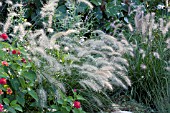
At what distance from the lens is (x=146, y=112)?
173 inches

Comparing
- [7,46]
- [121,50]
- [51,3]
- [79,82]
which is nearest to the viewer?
[7,46]

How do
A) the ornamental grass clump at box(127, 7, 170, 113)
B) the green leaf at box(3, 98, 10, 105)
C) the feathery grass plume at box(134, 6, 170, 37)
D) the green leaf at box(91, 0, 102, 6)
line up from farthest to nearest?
the green leaf at box(91, 0, 102, 6)
the feathery grass plume at box(134, 6, 170, 37)
the ornamental grass clump at box(127, 7, 170, 113)
the green leaf at box(3, 98, 10, 105)

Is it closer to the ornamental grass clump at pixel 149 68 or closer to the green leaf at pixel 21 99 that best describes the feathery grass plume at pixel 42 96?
the green leaf at pixel 21 99

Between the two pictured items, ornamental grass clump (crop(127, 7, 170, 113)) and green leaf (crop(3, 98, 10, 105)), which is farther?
ornamental grass clump (crop(127, 7, 170, 113))

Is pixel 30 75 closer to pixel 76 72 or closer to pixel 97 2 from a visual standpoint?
pixel 76 72

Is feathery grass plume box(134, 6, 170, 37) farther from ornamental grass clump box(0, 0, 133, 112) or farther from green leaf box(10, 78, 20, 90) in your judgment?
green leaf box(10, 78, 20, 90)

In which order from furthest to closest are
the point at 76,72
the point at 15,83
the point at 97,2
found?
the point at 97,2 < the point at 76,72 < the point at 15,83

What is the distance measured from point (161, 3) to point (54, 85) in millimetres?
3479

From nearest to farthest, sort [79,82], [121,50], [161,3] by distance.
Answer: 1. [79,82]
2. [121,50]
3. [161,3]

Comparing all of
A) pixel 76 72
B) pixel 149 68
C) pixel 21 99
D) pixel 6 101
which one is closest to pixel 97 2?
pixel 149 68

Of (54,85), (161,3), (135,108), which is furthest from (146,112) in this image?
(161,3)

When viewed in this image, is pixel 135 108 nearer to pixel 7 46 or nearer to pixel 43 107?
pixel 43 107

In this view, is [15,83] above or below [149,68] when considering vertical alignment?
above

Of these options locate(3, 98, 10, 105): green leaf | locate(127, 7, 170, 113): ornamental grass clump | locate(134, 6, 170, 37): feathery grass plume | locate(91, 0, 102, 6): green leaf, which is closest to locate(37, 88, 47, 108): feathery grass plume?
locate(3, 98, 10, 105): green leaf
